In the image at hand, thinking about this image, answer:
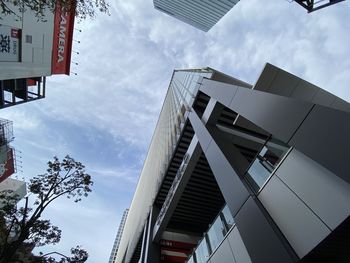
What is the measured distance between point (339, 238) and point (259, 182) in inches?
135

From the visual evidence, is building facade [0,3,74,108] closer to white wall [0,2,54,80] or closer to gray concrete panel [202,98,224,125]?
white wall [0,2,54,80]

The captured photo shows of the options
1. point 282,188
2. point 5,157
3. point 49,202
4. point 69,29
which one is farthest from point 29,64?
point 282,188

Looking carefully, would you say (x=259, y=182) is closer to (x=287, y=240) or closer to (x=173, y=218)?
(x=287, y=240)

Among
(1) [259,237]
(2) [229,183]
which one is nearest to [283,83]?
(2) [229,183]

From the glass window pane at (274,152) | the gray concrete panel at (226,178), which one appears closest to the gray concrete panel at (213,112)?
the gray concrete panel at (226,178)

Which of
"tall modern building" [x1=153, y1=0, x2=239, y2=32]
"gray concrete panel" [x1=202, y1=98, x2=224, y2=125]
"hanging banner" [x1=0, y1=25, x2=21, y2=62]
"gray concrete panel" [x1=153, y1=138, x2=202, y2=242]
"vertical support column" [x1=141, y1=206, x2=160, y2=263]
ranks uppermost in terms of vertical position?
"tall modern building" [x1=153, y1=0, x2=239, y2=32]

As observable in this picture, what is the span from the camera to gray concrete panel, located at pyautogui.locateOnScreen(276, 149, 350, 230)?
5047 millimetres

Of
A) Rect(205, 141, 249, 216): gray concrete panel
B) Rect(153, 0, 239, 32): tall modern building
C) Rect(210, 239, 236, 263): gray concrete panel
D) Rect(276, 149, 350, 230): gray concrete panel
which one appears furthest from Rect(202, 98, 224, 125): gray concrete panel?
Rect(153, 0, 239, 32): tall modern building

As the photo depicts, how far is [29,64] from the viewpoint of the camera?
24312 mm

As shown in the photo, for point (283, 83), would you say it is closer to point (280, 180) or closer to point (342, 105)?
point (342, 105)

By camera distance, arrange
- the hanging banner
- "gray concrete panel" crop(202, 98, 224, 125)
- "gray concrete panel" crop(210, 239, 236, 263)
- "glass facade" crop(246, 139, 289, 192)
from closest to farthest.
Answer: "glass facade" crop(246, 139, 289, 192) → "gray concrete panel" crop(210, 239, 236, 263) → "gray concrete panel" crop(202, 98, 224, 125) → the hanging banner

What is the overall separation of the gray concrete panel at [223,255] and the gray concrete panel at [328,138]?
5.75 meters

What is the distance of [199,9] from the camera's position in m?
79.1

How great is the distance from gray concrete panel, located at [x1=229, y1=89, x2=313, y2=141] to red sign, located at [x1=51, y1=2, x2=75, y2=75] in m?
24.6
